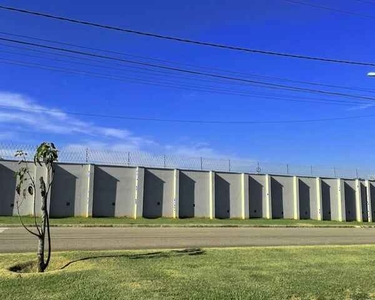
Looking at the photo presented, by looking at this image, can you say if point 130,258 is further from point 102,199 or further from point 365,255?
point 102,199

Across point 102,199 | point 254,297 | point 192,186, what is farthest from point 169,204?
point 254,297

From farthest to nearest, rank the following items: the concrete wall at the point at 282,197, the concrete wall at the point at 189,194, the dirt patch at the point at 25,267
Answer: the concrete wall at the point at 282,197
the concrete wall at the point at 189,194
the dirt patch at the point at 25,267

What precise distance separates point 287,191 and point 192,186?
29.1 feet

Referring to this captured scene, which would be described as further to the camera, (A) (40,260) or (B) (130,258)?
(B) (130,258)

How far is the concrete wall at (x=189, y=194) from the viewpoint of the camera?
29.5m

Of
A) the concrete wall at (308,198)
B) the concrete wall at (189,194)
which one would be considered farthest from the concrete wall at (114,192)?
the concrete wall at (308,198)

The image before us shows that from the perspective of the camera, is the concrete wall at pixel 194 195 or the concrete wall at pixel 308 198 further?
the concrete wall at pixel 308 198

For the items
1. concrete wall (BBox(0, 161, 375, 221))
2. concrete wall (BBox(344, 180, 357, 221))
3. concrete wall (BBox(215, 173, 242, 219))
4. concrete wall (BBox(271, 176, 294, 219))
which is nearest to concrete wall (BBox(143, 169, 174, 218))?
concrete wall (BBox(0, 161, 375, 221))

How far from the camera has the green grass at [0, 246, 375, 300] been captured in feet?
22.9

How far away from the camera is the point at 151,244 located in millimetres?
15039

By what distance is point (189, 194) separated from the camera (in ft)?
109

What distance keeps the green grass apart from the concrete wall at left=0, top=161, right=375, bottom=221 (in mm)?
19031

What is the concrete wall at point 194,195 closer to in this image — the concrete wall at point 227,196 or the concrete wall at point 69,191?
the concrete wall at point 227,196

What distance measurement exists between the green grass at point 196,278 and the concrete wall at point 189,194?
Result: 19.0 m
